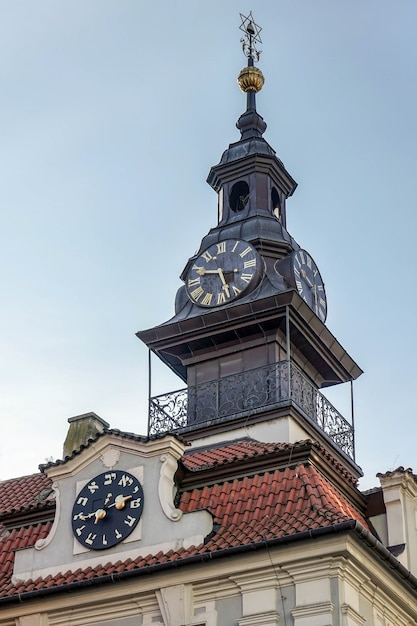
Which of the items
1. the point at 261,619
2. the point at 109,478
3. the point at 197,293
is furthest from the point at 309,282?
the point at 261,619

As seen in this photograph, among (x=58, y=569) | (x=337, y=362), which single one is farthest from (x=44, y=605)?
(x=337, y=362)

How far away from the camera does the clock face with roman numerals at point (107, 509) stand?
2491 centimetres

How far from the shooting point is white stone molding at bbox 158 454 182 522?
24.6 metres

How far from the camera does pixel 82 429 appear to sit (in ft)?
110

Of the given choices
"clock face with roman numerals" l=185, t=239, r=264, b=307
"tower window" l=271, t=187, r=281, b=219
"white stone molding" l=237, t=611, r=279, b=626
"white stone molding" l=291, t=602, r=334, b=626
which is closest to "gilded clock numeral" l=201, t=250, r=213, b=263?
"clock face with roman numerals" l=185, t=239, r=264, b=307

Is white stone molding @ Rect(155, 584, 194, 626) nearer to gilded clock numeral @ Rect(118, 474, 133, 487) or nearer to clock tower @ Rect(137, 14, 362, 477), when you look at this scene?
A: gilded clock numeral @ Rect(118, 474, 133, 487)

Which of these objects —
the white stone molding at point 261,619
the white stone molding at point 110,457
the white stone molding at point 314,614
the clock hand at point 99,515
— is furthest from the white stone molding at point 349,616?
the white stone molding at point 110,457

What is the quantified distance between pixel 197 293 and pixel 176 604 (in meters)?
11.5

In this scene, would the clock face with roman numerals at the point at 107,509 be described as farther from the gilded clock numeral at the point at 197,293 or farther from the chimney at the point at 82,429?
the gilded clock numeral at the point at 197,293

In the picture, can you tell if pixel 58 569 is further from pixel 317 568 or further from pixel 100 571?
pixel 317 568

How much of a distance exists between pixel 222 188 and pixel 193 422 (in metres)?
7.74

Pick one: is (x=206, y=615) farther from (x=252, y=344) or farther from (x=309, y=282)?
(x=309, y=282)

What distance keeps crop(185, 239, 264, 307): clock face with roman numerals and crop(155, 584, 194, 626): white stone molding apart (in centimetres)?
1066

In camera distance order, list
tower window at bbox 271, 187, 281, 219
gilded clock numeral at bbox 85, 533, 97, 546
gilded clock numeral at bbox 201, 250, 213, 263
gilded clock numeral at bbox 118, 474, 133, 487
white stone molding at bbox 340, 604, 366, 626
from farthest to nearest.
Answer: tower window at bbox 271, 187, 281, 219 → gilded clock numeral at bbox 201, 250, 213, 263 → gilded clock numeral at bbox 118, 474, 133, 487 → gilded clock numeral at bbox 85, 533, 97, 546 → white stone molding at bbox 340, 604, 366, 626
